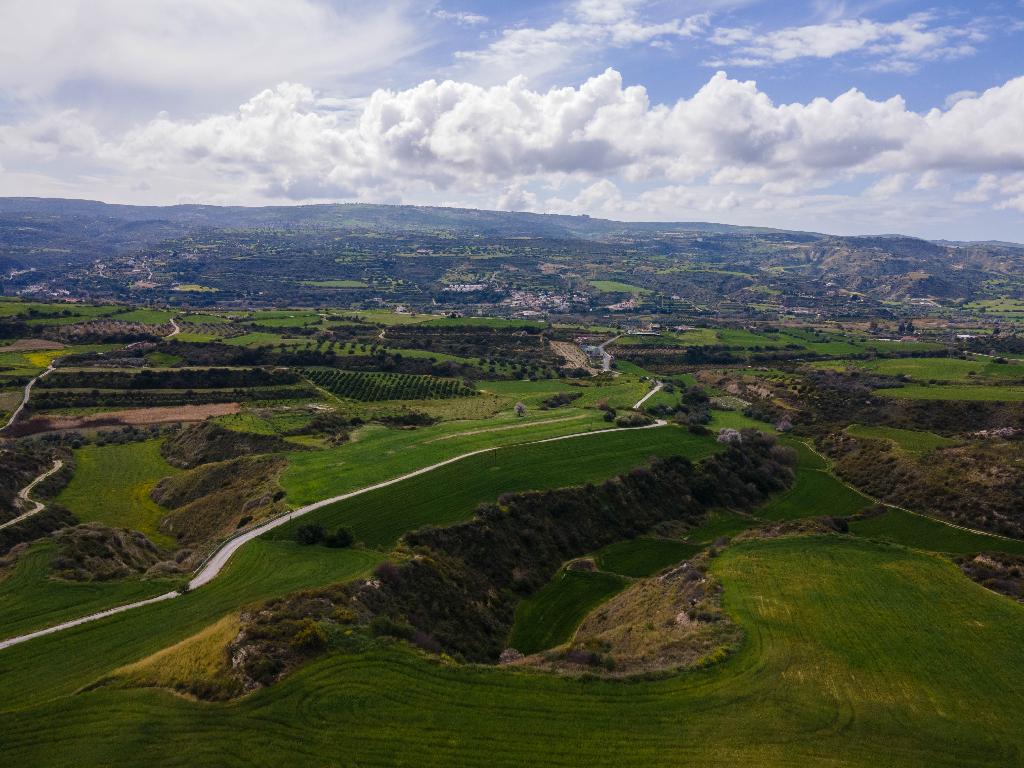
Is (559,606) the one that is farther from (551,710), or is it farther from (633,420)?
(633,420)

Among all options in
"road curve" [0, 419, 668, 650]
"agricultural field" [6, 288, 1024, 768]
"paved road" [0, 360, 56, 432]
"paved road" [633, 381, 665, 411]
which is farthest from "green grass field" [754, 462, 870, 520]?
"paved road" [0, 360, 56, 432]

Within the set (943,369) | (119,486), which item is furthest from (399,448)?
(943,369)

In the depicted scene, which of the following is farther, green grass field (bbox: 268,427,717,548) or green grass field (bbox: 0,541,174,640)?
green grass field (bbox: 268,427,717,548)

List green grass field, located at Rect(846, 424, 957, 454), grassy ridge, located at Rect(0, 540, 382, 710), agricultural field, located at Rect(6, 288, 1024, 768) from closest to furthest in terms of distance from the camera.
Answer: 1. agricultural field, located at Rect(6, 288, 1024, 768)
2. grassy ridge, located at Rect(0, 540, 382, 710)
3. green grass field, located at Rect(846, 424, 957, 454)

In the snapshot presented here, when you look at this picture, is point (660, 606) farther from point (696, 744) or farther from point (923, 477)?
point (923, 477)

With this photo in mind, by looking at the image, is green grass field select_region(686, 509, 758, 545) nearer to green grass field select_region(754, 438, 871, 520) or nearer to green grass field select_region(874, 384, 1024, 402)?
green grass field select_region(754, 438, 871, 520)

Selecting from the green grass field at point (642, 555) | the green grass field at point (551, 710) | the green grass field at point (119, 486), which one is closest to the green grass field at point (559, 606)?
the green grass field at point (642, 555)

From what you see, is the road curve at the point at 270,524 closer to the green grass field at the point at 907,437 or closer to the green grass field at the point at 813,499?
the green grass field at the point at 813,499
